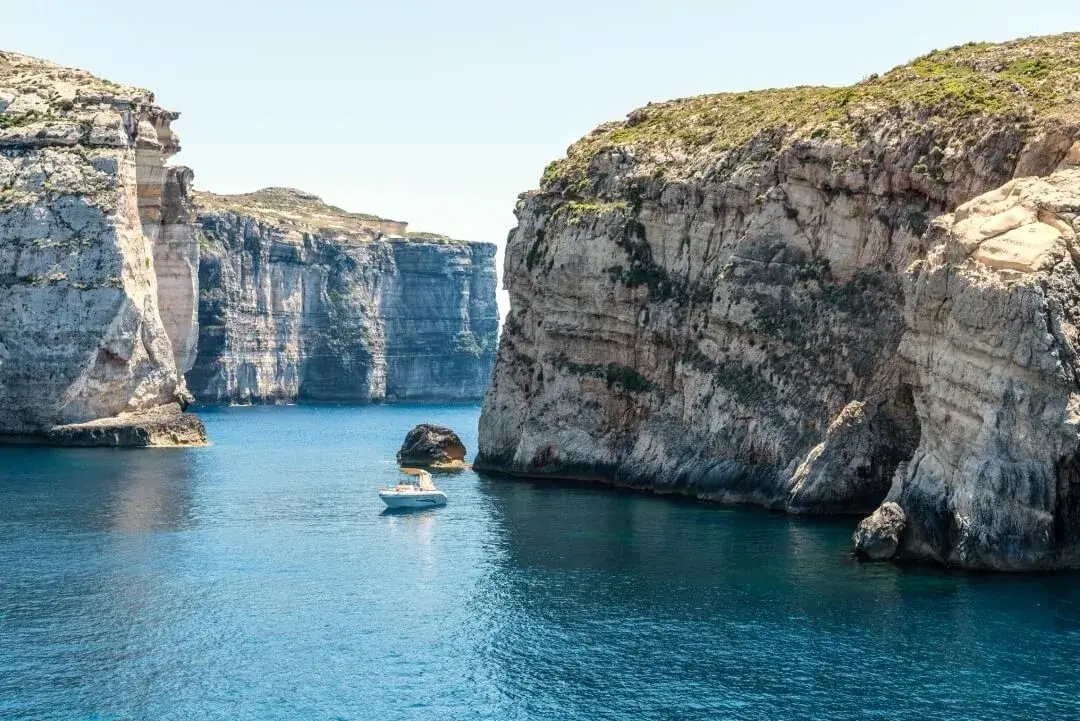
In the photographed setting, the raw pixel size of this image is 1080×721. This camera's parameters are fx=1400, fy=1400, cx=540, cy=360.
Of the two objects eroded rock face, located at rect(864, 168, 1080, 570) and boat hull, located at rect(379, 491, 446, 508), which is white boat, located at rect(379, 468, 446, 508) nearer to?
boat hull, located at rect(379, 491, 446, 508)

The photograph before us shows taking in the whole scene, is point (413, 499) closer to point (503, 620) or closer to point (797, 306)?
point (797, 306)

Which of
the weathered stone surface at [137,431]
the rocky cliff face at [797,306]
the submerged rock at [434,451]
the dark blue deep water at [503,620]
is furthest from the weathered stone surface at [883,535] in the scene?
the weathered stone surface at [137,431]

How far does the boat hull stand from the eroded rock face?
33.1 m

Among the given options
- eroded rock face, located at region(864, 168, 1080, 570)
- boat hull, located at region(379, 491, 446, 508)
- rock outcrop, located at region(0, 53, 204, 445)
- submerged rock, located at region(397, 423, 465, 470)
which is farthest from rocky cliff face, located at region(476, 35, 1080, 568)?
rock outcrop, located at region(0, 53, 204, 445)

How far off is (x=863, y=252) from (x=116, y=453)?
71109 mm

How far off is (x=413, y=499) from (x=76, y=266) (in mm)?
57807

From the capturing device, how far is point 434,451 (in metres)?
118

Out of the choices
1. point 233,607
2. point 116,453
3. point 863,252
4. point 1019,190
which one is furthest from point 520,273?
point 233,607

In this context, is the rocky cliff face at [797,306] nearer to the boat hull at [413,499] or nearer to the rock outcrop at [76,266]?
the boat hull at [413,499]

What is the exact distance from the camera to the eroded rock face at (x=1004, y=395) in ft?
204

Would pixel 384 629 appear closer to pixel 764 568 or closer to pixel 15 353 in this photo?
pixel 764 568

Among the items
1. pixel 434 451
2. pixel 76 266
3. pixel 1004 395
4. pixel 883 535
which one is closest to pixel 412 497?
pixel 434 451

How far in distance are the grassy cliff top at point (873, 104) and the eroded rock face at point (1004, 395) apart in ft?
41.5

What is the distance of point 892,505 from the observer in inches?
2682
